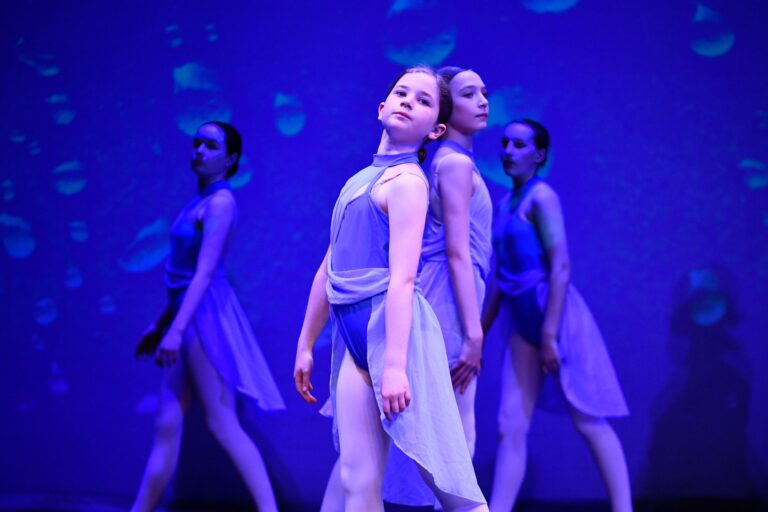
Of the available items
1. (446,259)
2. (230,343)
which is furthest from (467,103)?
(230,343)

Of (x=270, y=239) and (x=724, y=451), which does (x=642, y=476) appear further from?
(x=270, y=239)

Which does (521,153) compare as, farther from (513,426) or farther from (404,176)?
(404,176)

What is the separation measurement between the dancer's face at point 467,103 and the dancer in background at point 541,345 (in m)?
0.65

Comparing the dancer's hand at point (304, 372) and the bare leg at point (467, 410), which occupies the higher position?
the dancer's hand at point (304, 372)

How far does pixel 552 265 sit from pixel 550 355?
335mm

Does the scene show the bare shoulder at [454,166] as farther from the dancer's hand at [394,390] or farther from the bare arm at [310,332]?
the dancer's hand at [394,390]

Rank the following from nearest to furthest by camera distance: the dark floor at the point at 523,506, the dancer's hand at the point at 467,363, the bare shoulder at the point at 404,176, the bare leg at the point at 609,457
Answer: the bare shoulder at the point at 404,176 → the dancer's hand at the point at 467,363 → the bare leg at the point at 609,457 → the dark floor at the point at 523,506

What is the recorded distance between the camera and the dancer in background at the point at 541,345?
323cm

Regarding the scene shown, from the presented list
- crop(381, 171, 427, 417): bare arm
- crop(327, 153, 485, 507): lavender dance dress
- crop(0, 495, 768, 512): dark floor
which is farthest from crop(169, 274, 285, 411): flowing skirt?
crop(381, 171, 427, 417): bare arm

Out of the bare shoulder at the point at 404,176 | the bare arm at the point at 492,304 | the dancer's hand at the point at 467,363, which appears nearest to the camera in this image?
the bare shoulder at the point at 404,176

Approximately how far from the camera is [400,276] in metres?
1.92

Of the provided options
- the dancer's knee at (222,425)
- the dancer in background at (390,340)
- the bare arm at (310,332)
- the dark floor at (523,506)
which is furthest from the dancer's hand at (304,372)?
the dark floor at (523,506)

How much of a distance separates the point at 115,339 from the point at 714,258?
2616 mm

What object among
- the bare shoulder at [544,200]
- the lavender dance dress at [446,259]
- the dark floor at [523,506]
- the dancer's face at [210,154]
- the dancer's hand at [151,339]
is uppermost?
the dancer's face at [210,154]
